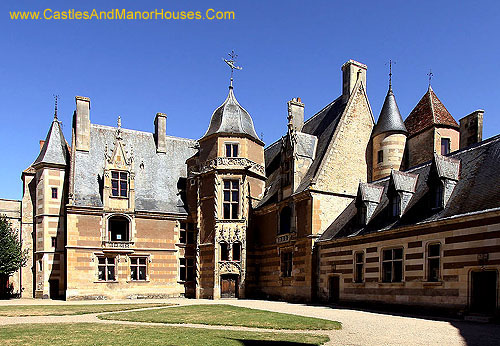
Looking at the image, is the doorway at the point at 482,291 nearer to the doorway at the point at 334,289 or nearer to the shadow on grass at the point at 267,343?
the shadow on grass at the point at 267,343

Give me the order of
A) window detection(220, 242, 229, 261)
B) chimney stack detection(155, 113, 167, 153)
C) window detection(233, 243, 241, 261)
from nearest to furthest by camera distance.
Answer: window detection(220, 242, 229, 261)
window detection(233, 243, 241, 261)
chimney stack detection(155, 113, 167, 153)

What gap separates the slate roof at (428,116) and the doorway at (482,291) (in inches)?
561

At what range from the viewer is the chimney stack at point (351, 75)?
31383 mm

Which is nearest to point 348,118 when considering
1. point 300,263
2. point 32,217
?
point 300,263

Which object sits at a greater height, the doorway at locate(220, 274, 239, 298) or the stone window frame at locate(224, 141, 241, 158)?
the stone window frame at locate(224, 141, 241, 158)

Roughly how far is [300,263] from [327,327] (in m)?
14.1

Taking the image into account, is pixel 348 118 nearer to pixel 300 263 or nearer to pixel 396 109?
pixel 396 109

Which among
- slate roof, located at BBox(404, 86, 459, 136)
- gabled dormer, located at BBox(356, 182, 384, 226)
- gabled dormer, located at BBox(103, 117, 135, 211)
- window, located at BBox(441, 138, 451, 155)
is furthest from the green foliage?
window, located at BBox(441, 138, 451, 155)

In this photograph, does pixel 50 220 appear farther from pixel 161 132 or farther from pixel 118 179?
pixel 161 132

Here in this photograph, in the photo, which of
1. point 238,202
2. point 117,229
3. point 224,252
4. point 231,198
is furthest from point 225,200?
point 117,229

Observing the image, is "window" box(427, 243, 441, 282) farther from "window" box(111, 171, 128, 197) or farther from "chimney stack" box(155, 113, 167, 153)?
"chimney stack" box(155, 113, 167, 153)

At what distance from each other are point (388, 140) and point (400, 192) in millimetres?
8929

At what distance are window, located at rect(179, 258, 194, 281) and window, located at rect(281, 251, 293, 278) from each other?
29.3 feet

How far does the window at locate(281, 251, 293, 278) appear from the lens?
2910cm
